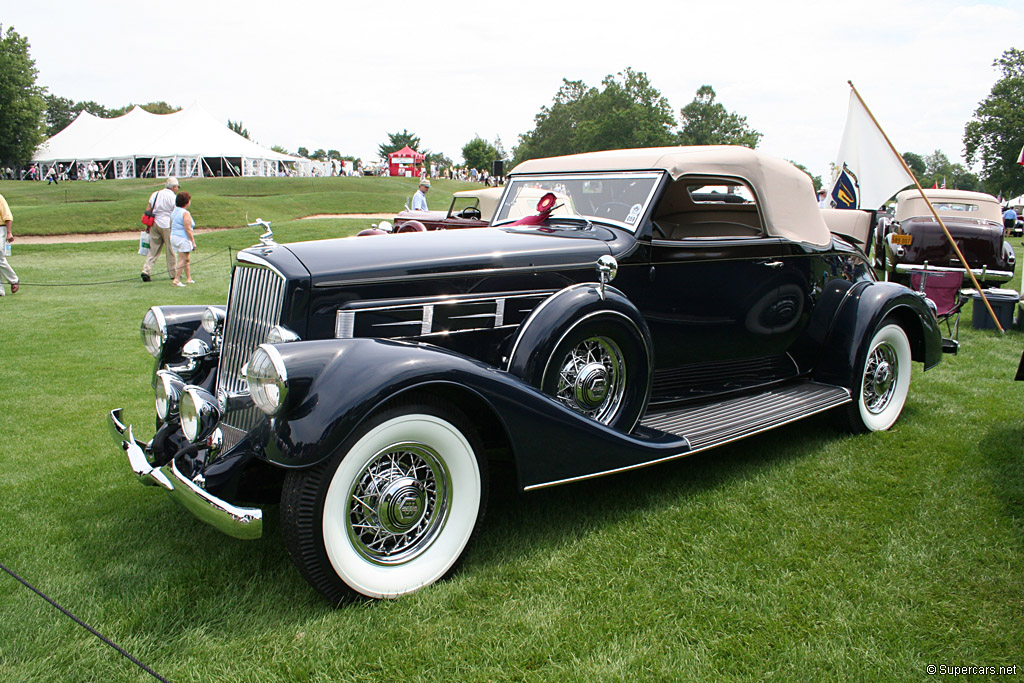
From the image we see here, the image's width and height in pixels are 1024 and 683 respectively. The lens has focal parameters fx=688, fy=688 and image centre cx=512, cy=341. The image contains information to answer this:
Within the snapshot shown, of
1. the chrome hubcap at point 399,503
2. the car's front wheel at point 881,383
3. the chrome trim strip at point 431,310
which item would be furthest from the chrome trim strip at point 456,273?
the car's front wheel at point 881,383

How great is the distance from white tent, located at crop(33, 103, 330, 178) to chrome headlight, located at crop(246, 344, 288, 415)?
46498 mm

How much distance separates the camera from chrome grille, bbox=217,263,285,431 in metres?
3.23

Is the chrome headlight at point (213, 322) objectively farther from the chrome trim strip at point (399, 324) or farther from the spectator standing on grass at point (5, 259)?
the spectator standing on grass at point (5, 259)

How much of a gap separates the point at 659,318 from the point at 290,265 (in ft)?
6.92

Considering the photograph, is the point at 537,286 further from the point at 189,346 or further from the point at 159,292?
the point at 159,292

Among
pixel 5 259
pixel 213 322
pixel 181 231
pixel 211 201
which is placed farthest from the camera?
pixel 211 201

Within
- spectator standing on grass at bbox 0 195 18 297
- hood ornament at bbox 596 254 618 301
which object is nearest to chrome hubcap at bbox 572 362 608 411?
hood ornament at bbox 596 254 618 301

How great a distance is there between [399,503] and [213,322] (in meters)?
1.86

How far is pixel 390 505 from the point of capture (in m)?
2.80

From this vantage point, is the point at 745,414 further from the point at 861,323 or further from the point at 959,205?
the point at 959,205

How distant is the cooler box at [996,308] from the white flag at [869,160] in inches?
93.5

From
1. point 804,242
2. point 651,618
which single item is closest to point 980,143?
point 804,242

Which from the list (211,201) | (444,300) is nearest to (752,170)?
(444,300)

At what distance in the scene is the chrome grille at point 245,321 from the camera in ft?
10.6
